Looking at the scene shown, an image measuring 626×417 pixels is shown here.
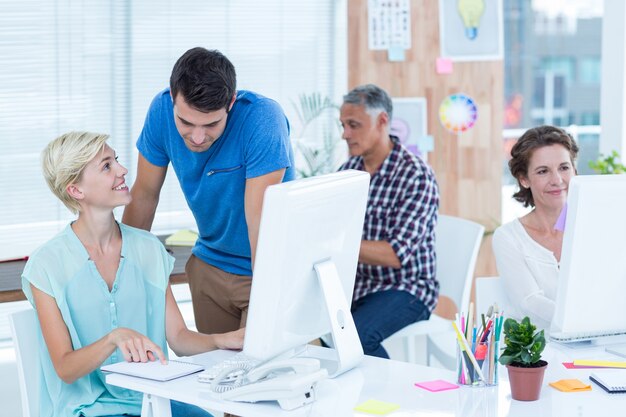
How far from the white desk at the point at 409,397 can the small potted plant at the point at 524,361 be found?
0.02 metres

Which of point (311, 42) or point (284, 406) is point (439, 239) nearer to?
point (311, 42)

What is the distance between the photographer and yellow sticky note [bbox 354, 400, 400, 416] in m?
1.81

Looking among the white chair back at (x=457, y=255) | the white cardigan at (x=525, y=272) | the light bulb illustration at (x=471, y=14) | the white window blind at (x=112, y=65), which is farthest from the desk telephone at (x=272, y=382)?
the light bulb illustration at (x=471, y=14)

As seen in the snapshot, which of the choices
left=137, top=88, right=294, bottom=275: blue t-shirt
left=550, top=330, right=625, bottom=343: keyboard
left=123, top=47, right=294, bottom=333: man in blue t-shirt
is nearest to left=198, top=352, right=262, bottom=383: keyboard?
left=123, top=47, right=294, bottom=333: man in blue t-shirt

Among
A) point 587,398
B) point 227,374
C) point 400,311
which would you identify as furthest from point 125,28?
point 587,398

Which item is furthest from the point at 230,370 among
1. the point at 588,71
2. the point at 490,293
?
the point at 588,71

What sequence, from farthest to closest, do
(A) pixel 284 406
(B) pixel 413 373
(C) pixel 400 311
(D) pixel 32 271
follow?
(C) pixel 400 311 < (D) pixel 32 271 < (B) pixel 413 373 < (A) pixel 284 406

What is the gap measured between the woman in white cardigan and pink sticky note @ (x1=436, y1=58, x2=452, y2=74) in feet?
5.16

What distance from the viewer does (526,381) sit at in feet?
6.12

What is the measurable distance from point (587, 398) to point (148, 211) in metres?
1.36

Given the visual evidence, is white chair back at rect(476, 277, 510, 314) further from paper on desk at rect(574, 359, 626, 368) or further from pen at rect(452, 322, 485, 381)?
pen at rect(452, 322, 485, 381)

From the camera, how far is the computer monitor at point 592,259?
2045mm

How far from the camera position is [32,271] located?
2217mm

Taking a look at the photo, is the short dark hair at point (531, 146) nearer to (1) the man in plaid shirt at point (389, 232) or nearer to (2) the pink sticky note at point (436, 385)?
(1) the man in plaid shirt at point (389, 232)
